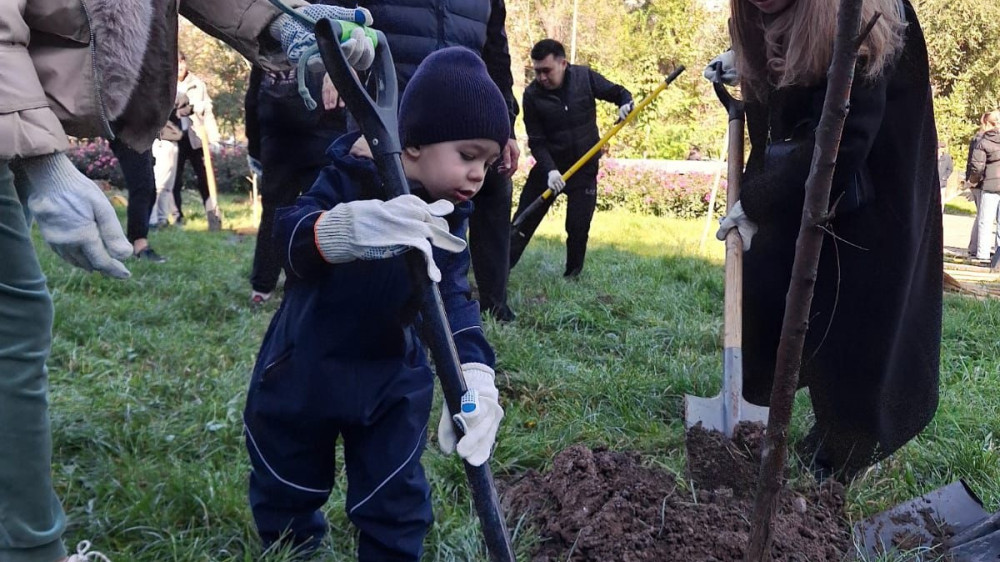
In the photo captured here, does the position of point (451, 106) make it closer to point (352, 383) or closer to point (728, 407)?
point (352, 383)

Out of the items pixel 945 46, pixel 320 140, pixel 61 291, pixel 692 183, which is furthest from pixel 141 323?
pixel 945 46

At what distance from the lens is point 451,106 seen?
1696 millimetres

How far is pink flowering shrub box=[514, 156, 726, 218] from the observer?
13570mm

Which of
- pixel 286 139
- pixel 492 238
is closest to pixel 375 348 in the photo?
pixel 492 238

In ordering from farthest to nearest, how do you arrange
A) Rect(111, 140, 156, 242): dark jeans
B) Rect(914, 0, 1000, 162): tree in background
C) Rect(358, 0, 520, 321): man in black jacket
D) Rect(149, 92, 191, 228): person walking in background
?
Rect(914, 0, 1000, 162): tree in background, Rect(149, 92, 191, 228): person walking in background, Rect(111, 140, 156, 242): dark jeans, Rect(358, 0, 520, 321): man in black jacket

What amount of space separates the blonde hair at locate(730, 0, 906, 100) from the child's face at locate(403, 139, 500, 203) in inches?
37.4

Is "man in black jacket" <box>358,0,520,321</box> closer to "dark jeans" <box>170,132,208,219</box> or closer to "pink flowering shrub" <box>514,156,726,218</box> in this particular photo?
"dark jeans" <box>170,132,208,219</box>

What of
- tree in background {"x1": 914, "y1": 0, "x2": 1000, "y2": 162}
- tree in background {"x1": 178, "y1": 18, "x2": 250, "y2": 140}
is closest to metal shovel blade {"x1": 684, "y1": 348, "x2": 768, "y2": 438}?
tree in background {"x1": 178, "y1": 18, "x2": 250, "y2": 140}

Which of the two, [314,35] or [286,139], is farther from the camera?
[286,139]

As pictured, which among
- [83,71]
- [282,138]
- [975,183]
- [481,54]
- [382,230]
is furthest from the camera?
[975,183]

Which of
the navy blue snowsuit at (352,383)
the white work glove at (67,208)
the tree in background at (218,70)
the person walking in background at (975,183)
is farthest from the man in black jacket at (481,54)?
the tree in background at (218,70)

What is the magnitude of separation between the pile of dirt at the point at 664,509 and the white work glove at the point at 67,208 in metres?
1.29

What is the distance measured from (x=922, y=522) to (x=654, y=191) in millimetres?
11872

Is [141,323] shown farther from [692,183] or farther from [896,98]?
[692,183]
